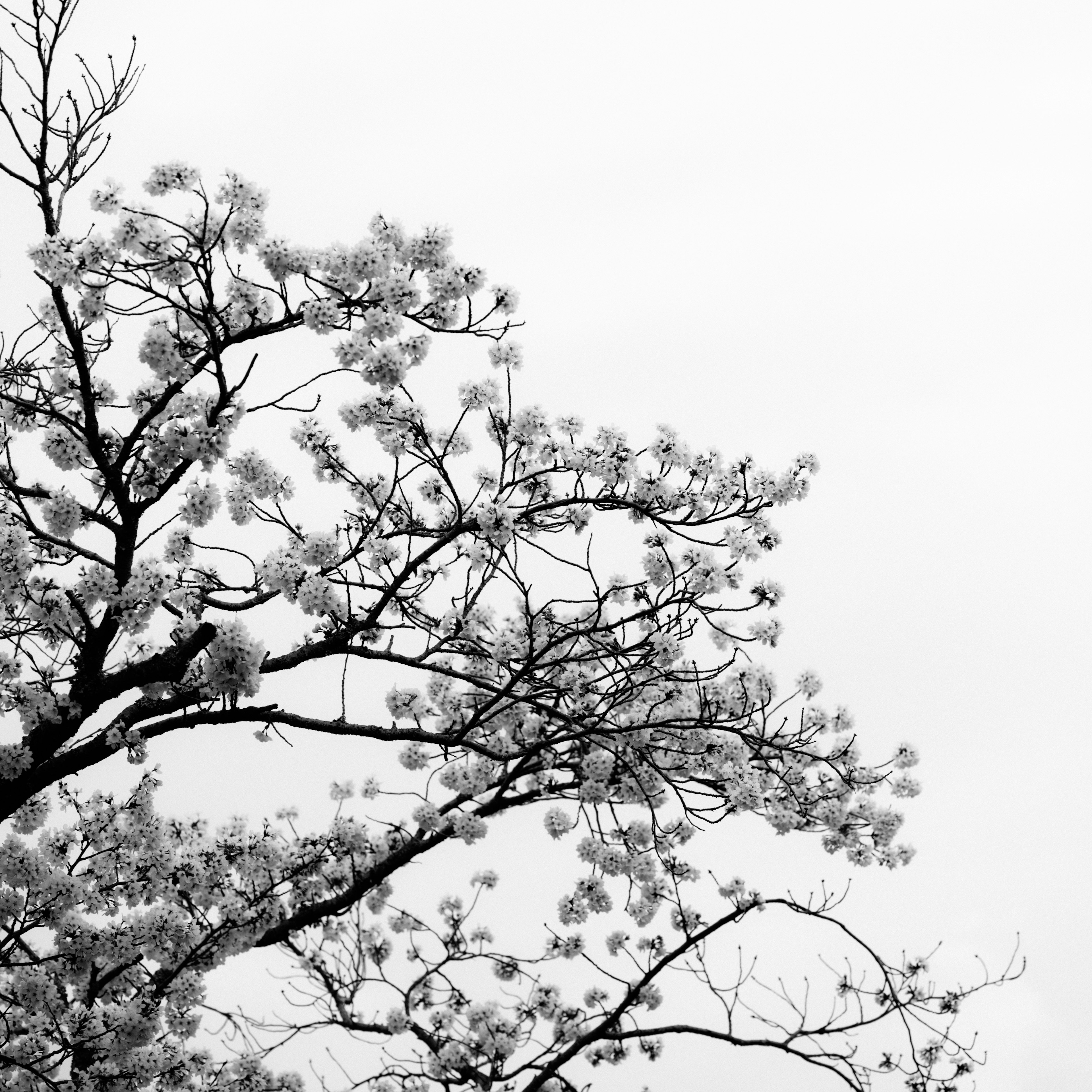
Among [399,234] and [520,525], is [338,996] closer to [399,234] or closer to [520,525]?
[520,525]

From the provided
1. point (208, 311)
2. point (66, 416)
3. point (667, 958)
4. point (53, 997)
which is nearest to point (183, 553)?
point (66, 416)

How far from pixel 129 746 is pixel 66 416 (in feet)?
7.44

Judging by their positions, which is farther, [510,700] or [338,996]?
[338,996]

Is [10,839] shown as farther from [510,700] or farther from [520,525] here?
[520,525]

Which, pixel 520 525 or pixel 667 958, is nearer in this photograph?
pixel 520 525

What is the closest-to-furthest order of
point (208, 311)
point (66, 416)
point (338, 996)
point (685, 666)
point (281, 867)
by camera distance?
point (208, 311)
point (66, 416)
point (685, 666)
point (281, 867)
point (338, 996)

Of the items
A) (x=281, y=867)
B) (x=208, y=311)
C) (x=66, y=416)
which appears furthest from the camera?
(x=281, y=867)

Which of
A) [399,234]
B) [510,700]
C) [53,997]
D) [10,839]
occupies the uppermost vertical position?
[399,234]

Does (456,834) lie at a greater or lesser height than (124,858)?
greater

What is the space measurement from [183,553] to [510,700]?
2514 mm

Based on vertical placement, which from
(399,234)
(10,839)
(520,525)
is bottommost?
(10,839)

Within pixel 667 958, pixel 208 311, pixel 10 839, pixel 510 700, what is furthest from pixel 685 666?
pixel 10 839

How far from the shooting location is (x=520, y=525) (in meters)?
7.89

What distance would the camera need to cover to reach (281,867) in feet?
32.9
